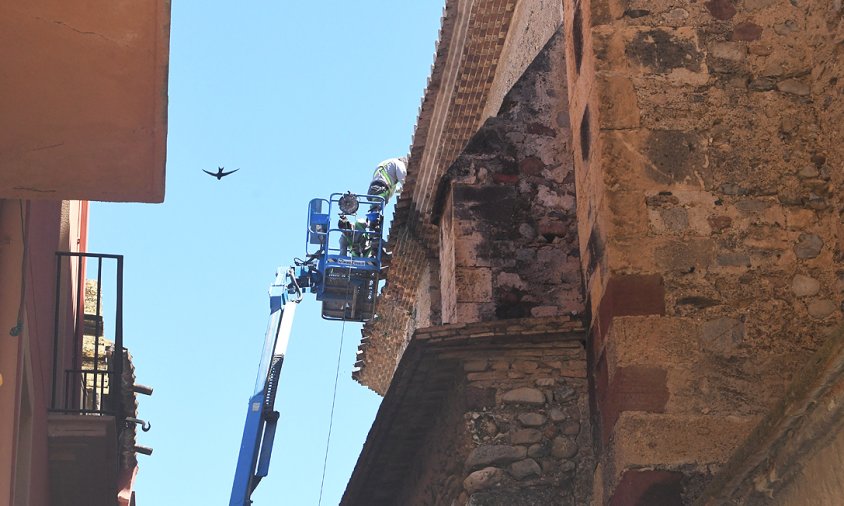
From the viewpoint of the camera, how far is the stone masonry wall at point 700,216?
270 inches

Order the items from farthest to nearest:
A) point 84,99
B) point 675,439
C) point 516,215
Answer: point 516,215, point 675,439, point 84,99

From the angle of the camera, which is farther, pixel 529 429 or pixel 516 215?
pixel 516 215

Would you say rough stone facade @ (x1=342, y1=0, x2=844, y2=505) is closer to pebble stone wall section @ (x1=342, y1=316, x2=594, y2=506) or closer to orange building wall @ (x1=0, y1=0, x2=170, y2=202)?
pebble stone wall section @ (x1=342, y1=316, x2=594, y2=506)

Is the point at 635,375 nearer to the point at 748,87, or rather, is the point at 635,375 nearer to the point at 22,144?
the point at 748,87

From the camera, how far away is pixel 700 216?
23.9ft

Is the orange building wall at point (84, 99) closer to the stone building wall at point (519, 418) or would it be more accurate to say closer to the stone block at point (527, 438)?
the stone building wall at point (519, 418)

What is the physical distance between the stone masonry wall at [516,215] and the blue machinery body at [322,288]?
9.12m

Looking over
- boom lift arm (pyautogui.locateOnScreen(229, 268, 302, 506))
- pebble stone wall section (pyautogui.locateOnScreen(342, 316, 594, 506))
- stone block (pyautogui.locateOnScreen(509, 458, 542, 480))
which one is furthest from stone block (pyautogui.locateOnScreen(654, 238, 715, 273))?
boom lift arm (pyautogui.locateOnScreen(229, 268, 302, 506))

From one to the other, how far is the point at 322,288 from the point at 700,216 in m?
13.2

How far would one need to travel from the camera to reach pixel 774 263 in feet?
23.6

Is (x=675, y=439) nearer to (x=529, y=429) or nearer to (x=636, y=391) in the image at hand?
(x=636, y=391)

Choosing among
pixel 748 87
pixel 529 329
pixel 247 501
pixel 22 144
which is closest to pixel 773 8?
pixel 748 87

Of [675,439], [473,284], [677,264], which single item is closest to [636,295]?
[677,264]

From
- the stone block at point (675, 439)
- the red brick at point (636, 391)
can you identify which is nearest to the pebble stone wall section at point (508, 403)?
Result: the red brick at point (636, 391)
